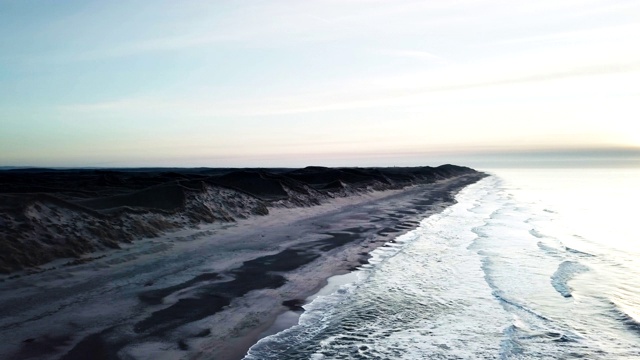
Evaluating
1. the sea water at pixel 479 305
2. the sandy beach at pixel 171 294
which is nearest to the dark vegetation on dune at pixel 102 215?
the sandy beach at pixel 171 294

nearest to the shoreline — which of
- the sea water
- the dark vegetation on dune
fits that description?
the sea water

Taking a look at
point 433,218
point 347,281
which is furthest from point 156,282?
point 433,218

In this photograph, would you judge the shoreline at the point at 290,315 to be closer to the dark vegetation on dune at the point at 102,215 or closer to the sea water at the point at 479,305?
the sea water at the point at 479,305

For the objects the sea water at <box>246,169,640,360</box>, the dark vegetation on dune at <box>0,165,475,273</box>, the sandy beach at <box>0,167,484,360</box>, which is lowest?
the sea water at <box>246,169,640,360</box>

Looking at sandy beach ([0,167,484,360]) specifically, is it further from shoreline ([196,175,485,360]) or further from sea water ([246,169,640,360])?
sea water ([246,169,640,360])

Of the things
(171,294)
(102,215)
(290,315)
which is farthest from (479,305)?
(102,215)
